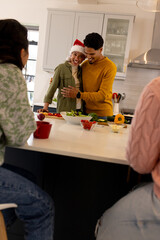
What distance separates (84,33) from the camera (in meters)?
4.05

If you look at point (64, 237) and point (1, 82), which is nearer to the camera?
point (1, 82)

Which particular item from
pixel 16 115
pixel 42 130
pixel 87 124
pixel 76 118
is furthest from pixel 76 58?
pixel 16 115

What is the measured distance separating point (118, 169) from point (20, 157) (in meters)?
0.58

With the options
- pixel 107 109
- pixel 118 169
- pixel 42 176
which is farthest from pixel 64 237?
pixel 107 109

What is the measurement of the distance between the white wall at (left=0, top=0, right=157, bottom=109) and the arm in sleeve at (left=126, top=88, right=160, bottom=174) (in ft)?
11.4

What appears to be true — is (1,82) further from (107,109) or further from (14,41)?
(107,109)

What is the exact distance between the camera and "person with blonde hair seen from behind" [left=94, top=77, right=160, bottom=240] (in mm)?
854

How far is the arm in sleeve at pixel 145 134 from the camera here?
85 cm

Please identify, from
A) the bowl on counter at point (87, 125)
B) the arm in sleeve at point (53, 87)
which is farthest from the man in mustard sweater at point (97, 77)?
the bowl on counter at point (87, 125)

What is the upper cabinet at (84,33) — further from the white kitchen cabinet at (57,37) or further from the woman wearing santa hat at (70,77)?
the woman wearing santa hat at (70,77)

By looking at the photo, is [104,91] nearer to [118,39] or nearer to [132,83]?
[118,39]

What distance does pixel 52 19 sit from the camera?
4094 mm

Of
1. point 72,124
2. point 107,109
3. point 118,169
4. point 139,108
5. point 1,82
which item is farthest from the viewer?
point 107,109

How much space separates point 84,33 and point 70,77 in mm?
1903
